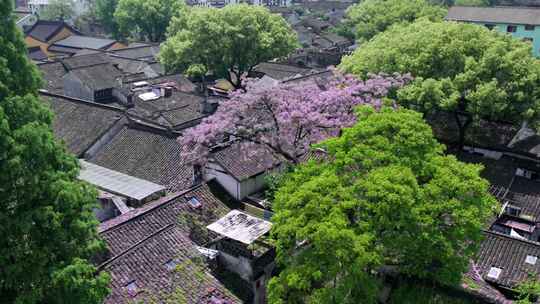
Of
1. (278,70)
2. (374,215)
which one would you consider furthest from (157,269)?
(278,70)

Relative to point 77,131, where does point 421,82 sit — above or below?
above

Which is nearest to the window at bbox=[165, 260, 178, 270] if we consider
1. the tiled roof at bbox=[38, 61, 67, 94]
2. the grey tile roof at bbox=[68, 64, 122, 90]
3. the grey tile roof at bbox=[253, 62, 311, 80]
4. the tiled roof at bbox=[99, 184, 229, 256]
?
the tiled roof at bbox=[99, 184, 229, 256]

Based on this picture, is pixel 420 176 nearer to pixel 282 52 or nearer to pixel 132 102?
pixel 132 102

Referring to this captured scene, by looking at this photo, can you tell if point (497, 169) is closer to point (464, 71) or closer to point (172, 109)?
point (464, 71)

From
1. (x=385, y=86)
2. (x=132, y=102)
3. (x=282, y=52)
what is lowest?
(x=132, y=102)

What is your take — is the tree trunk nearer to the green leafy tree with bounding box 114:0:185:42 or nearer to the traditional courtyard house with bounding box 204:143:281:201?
the traditional courtyard house with bounding box 204:143:281:201

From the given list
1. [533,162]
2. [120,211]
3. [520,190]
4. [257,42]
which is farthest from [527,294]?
[257,42]
